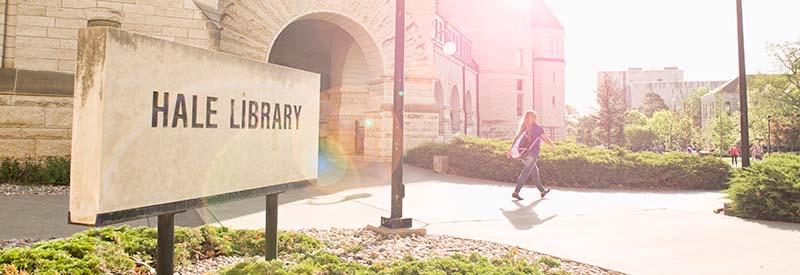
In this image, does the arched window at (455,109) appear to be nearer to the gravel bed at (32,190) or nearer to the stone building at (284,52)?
the stone building at (284,52)

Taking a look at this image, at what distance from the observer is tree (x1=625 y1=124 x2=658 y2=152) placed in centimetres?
5431

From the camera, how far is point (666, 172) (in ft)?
36.5

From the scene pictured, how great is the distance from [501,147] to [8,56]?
11362 millimetres

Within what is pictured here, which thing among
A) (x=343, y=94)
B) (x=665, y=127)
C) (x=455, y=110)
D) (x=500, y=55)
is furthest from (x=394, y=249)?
(x=665, y=127)

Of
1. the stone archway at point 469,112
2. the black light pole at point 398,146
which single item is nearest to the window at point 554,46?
the stone archway at point 469,112

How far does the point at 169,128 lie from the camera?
8.05 ft

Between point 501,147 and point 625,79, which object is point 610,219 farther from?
point 625,79

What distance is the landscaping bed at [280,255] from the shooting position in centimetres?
316

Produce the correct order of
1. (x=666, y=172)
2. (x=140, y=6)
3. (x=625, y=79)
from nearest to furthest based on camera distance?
(x=140, y=6) → (x=666, y=172) → (x=625, y=79)

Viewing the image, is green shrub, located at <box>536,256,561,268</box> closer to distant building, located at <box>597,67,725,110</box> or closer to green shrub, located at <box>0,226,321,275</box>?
green shrub, located at <box>0,226,321,275</box>

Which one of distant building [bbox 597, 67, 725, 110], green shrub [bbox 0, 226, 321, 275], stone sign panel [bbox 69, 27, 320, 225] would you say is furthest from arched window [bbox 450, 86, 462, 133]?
distant building [bbox 597, 67, 725, 110]

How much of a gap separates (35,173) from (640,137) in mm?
58476

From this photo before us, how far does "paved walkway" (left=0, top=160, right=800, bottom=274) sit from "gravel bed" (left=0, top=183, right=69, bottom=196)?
1468 millimetres

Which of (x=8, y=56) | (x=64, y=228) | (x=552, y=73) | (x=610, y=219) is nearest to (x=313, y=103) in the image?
(x=64, y=228)
